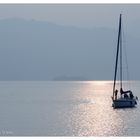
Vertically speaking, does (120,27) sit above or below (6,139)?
above

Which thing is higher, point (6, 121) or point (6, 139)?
point (6, 121)

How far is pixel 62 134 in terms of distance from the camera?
38.3 meters

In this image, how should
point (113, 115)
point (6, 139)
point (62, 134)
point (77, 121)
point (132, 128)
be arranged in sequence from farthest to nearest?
point (113, 115) < point (77, 121) < point (132, 128) < point (62, 134) < point (6, 139)

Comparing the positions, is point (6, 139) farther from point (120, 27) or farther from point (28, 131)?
point (120, 27)

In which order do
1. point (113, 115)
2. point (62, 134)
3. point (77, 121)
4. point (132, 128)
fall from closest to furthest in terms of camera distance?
1. point (62, 134)
2. point (132, 128)
3. point (77, 121)
4. point (113, 115)

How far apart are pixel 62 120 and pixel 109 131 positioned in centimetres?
939

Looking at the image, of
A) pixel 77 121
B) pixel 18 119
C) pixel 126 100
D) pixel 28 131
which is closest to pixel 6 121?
pixel 18 119

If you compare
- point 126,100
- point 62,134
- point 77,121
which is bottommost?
point 62,134

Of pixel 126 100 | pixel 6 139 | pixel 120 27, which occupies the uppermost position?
pixel 120 27

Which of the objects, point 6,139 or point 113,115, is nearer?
point 6,139

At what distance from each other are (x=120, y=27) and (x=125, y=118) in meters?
9.38

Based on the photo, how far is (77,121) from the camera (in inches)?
Result: 1869

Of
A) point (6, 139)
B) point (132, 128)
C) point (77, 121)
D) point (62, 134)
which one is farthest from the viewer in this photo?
point (77, 121)

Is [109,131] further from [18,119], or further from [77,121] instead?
[18,119]
